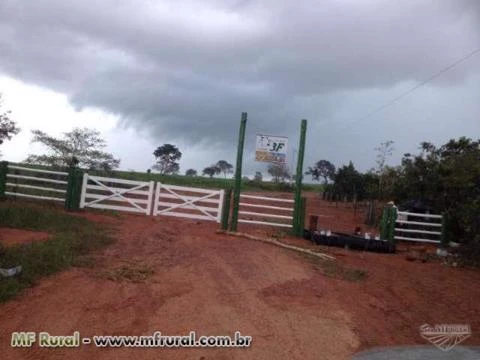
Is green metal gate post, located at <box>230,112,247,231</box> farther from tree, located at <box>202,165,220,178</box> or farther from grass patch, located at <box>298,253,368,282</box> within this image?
tree, located at <box>202,165,220,178</box>

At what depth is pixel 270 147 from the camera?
17172mm

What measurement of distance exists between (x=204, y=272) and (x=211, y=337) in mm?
3301

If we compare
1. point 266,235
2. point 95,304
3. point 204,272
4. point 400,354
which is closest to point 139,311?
point 95,304

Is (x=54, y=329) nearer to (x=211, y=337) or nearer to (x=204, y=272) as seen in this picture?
(x=211, y=337)

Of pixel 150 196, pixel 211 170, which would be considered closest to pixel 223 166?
pixel 211 170

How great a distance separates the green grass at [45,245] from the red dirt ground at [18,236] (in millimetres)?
266

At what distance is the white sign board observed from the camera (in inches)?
675

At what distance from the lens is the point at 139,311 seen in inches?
291

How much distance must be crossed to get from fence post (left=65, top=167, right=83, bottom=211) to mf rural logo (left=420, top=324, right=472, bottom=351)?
13454mm

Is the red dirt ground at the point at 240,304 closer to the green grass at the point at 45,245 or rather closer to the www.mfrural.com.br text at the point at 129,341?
the www.mfrural.com.br text at the point at 129,341

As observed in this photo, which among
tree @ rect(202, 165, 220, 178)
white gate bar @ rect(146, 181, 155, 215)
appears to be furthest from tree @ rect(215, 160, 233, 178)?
white gate bar @ rect(146, 181, 155, 215)

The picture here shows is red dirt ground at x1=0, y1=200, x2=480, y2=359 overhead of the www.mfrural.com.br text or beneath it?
overhead

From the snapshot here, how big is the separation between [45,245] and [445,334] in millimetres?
7390

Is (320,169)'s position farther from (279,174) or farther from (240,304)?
(240,304)
